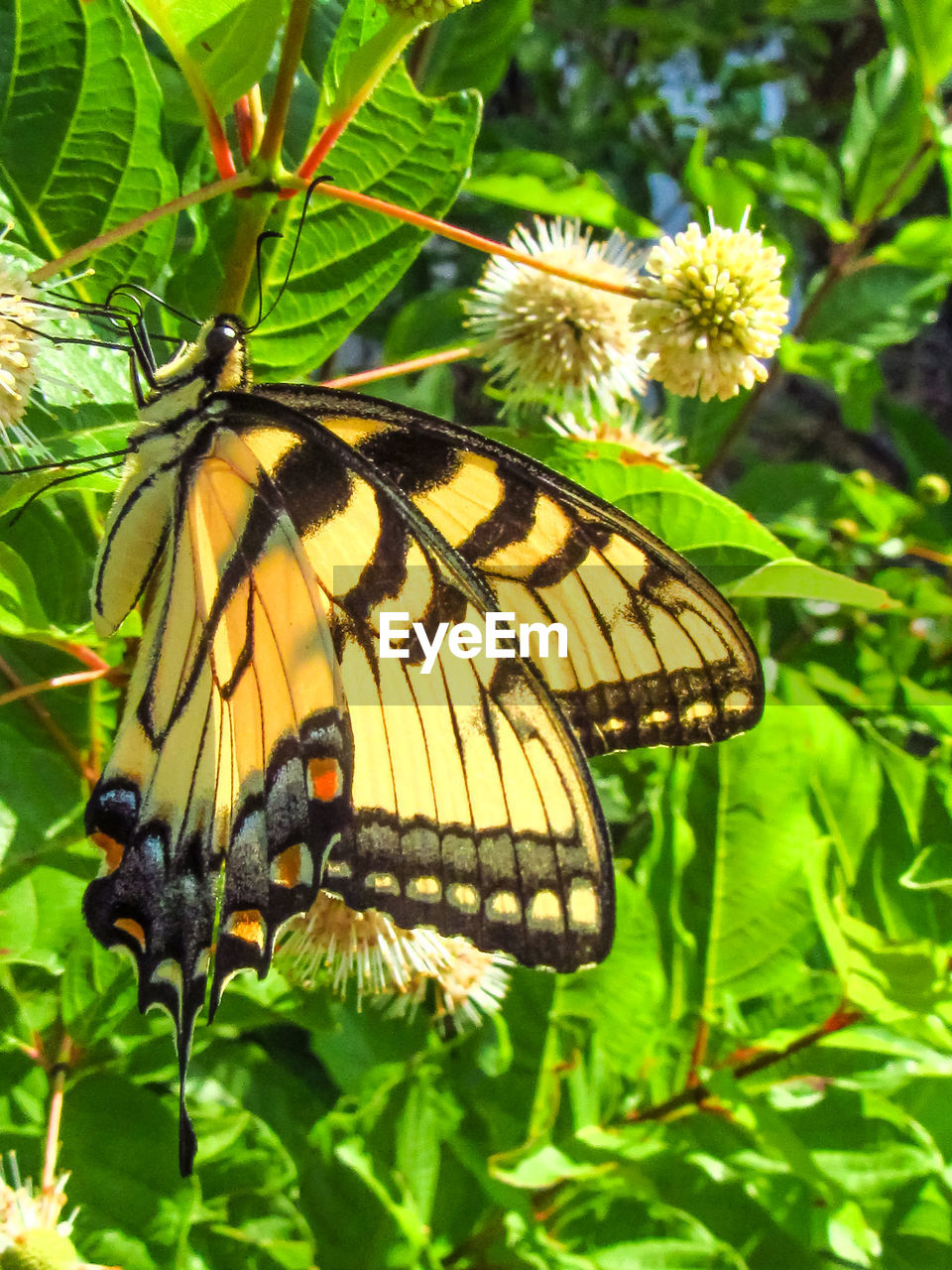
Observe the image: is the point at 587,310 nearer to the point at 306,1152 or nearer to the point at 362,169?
the point at 362,169

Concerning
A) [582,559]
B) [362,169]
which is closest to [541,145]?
[362,169]

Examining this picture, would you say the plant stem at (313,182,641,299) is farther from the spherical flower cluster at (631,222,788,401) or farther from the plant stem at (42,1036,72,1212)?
the plant stem at (42,1036,72,1212)

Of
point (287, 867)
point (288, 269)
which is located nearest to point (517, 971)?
point (287, 867)

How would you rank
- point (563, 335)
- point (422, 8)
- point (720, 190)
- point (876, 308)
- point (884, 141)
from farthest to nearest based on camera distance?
point (876, 308) < point (884, 141) < point (720, 190) < point (563, 335) < point (422, 8)

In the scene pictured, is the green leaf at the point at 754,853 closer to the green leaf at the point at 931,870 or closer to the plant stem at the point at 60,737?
the green leaf at the point at 931,870

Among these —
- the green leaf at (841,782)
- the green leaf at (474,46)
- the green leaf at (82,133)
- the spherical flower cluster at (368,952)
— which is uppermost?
the green leaf at (474,46)

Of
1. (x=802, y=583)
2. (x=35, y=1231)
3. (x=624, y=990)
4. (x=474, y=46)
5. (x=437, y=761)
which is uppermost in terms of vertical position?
(x=474, y=46)

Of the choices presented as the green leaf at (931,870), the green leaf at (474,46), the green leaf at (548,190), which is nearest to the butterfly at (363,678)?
the green leaf at (931,870)

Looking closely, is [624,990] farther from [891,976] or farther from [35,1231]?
[35,1231]
